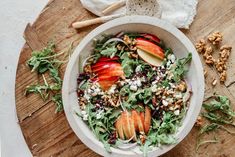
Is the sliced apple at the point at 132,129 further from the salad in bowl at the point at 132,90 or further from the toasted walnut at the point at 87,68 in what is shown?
the toasted walnut at the point at 87,68

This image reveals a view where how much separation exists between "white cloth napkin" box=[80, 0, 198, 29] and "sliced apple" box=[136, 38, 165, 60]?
0.31ft

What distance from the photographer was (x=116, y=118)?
156 cm

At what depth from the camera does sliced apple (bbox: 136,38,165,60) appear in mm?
1546

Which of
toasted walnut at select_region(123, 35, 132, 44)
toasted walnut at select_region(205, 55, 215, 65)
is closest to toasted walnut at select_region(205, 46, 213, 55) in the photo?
toasted walnut at select_region(205, 55, 215, 65)

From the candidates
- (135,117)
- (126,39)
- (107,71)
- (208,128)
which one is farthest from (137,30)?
(208,128)

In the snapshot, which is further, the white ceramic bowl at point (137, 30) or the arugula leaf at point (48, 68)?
the arugula leaf at point (48, 68)

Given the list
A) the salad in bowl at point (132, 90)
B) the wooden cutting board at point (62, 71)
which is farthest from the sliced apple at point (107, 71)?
the wooden cutting board at point (62, 71)

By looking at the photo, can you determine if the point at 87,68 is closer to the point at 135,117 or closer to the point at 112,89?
the point at 112,89

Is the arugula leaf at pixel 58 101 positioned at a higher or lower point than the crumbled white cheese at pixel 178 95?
higher

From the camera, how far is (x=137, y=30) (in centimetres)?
155

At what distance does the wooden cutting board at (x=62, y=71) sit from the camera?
5.21ft

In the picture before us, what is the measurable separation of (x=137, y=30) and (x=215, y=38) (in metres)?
0.22

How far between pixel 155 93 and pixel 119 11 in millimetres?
264

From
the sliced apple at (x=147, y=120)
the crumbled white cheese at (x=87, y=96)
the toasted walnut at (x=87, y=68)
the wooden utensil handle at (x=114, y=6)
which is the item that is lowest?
the sliced apple at (x=147, y=120)
